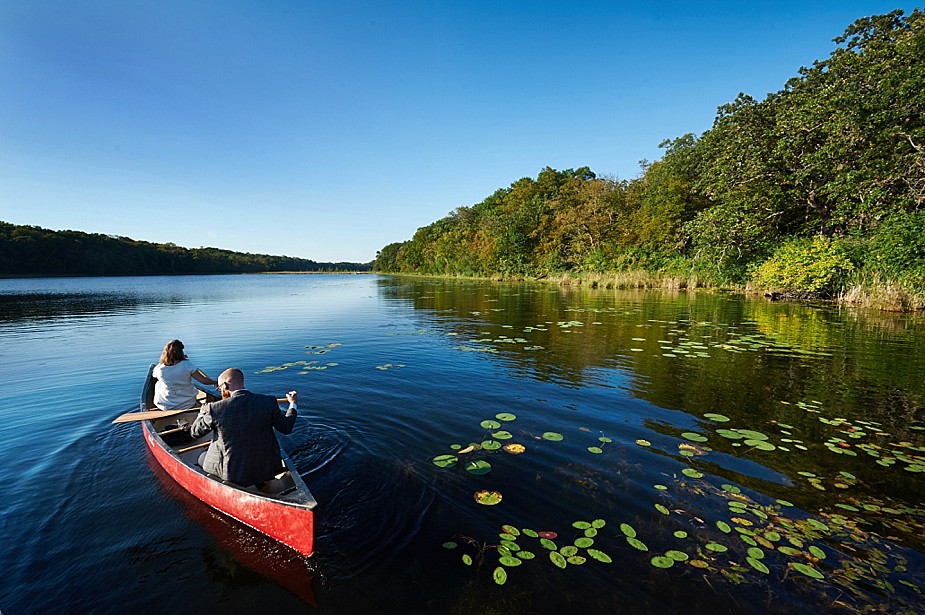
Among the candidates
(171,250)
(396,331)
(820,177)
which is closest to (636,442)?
(396,331)

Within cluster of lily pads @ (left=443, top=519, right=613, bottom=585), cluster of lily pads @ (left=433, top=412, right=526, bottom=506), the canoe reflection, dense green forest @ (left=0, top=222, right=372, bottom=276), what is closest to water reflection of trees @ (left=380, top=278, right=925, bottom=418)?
cluster of lily pads @ (left=433, top=412, right=526, bottom=506)

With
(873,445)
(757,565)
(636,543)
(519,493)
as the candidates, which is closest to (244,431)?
(519,493)

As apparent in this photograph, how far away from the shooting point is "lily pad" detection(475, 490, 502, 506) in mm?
4605

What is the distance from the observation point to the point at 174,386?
6602 millimetres

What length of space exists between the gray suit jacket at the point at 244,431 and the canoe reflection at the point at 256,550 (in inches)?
21.9

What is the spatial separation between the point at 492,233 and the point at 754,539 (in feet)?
244

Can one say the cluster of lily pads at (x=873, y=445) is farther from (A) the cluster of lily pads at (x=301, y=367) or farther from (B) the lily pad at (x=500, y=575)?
(A) the cluster of lily pads at (x=301, y=367)

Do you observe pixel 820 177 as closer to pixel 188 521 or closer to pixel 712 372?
pixel 712 372

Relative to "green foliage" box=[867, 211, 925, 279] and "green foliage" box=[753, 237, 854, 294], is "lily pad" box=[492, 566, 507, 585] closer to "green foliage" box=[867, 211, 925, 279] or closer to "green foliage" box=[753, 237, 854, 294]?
"green foliage" box=[867, 211, 925, 279]

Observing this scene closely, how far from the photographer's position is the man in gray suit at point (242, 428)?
4145 millimetres

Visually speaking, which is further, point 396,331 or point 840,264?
point 840,264

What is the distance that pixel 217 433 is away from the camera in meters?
4.34

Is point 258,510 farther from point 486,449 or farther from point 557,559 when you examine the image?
point 486,449

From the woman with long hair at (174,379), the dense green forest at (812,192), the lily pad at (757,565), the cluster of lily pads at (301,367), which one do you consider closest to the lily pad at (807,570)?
the lily pad at (757,565)
